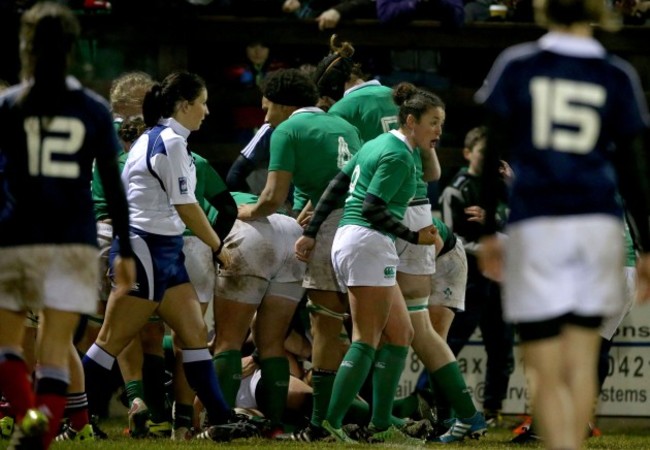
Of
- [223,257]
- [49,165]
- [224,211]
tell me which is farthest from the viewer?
[224,211]

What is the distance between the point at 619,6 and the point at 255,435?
5063 millimetres

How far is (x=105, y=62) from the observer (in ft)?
38.1

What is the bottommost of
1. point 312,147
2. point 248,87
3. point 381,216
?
point 381,216

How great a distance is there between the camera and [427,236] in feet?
28.1

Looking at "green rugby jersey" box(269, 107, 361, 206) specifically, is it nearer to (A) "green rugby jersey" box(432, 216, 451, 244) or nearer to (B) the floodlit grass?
(A) "green rugby jersey" box(432, 216, 451, 244)

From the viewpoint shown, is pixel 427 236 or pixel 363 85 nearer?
pixel 427 236

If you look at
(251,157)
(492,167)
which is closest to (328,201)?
(251,157)

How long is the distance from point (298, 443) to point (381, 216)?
4.39ft

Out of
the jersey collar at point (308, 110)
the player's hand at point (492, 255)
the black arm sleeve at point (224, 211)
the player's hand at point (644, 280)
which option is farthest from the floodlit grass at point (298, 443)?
the player's hand at point (644, 280)

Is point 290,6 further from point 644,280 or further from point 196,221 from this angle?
point 644,280

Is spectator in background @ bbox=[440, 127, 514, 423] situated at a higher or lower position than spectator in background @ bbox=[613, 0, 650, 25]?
lower

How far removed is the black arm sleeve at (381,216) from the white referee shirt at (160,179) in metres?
Answer: 0.98

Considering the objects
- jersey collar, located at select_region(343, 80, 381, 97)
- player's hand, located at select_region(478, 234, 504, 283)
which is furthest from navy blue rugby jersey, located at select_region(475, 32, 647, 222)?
jersey collar, located at select_region(343, 80, 381, 97)

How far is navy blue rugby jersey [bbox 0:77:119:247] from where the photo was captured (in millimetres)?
6035
